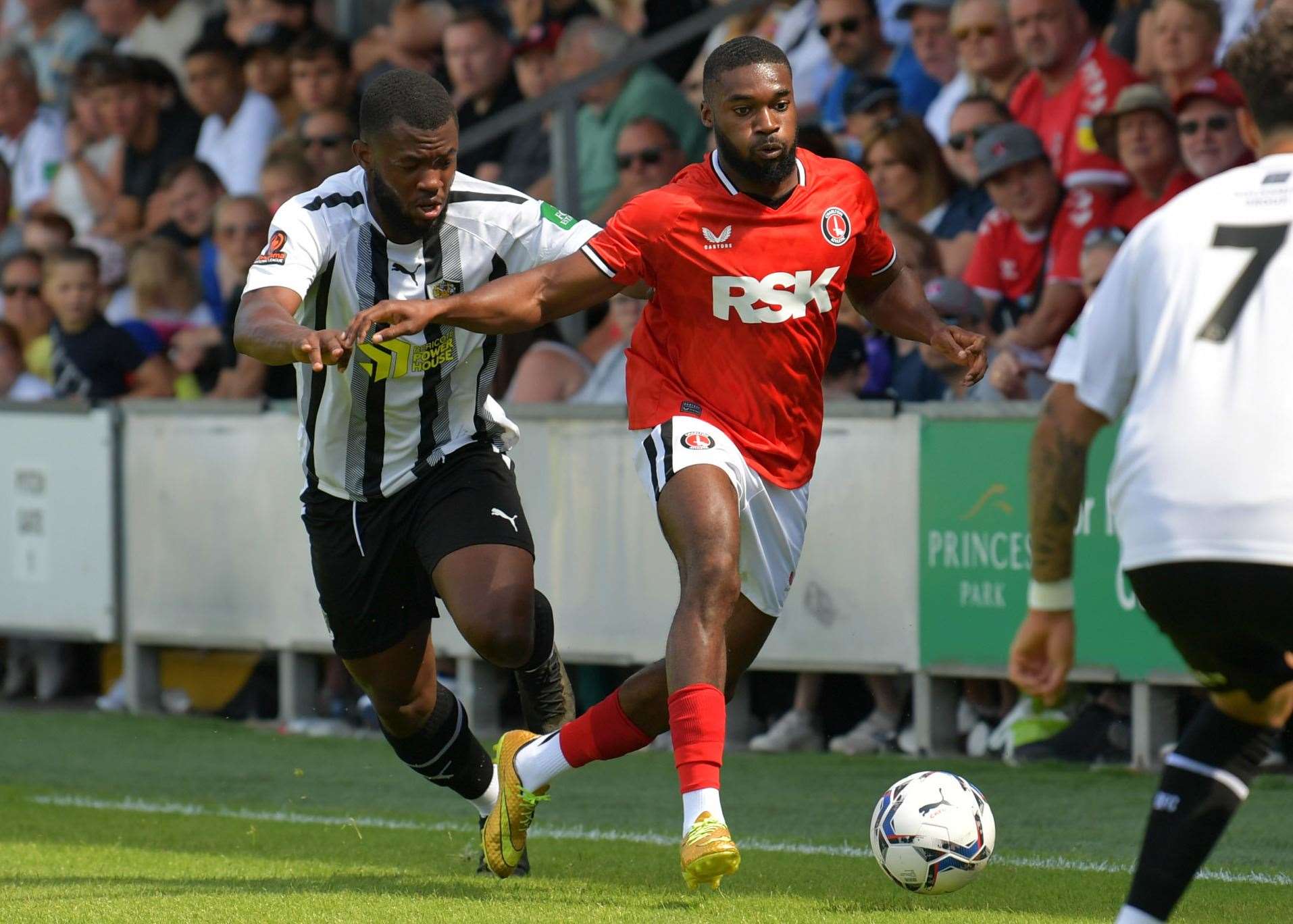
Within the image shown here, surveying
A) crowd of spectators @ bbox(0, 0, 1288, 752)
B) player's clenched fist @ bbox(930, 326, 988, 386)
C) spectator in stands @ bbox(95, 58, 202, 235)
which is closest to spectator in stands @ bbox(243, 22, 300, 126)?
crowd of spectators @ bbox(0, 0, 1288, 752)

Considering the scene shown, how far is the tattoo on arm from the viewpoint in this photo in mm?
3984

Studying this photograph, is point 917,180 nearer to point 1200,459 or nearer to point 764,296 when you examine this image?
point 764,296

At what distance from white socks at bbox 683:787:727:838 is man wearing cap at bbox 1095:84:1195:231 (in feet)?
16.2

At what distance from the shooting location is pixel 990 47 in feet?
34.0

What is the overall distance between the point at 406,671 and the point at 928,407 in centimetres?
359

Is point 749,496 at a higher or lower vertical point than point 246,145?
lower

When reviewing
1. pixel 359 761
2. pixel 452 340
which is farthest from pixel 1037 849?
pixel 359 761

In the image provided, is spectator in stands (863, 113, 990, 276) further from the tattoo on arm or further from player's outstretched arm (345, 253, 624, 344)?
the tattoo on arm

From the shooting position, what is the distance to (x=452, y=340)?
6367 millimetres

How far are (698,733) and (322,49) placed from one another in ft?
29.6

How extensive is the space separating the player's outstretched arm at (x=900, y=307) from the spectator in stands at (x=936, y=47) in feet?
14.9

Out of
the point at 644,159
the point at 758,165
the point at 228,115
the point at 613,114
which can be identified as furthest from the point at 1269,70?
the point at 228,115

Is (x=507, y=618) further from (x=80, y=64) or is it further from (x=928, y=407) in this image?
(x=80, y=64)

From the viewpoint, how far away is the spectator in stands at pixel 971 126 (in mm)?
9977
